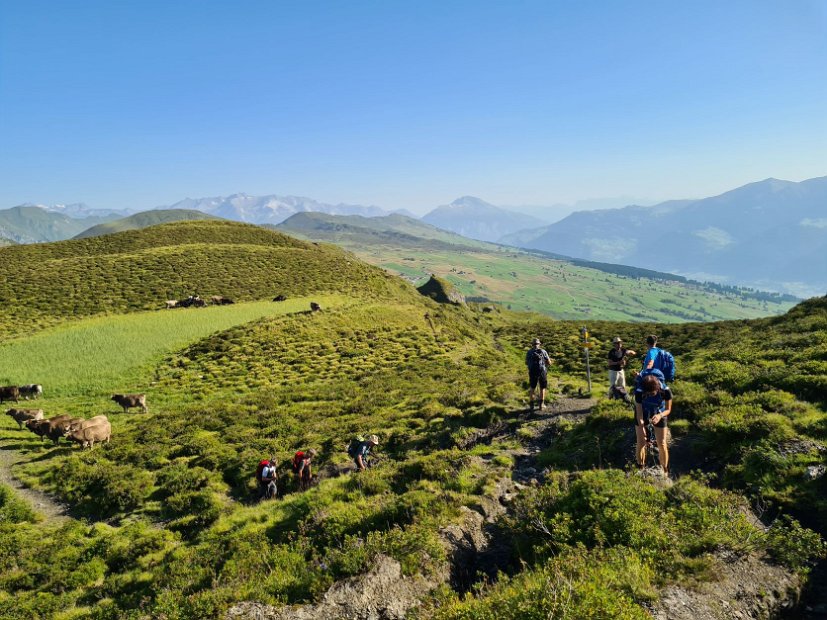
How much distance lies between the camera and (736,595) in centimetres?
662

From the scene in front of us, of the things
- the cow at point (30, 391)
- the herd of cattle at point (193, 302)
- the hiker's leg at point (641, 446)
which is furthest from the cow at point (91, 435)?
the herd of cattle at point (193, 302)

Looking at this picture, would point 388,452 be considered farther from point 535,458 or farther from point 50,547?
point 50,547

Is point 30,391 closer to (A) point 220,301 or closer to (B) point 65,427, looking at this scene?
(B) point 65,427

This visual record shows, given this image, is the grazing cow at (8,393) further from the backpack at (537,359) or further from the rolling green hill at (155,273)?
the backpack at (537,359)

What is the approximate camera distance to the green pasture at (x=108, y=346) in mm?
28625

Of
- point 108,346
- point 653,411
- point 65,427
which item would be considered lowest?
point 65,427

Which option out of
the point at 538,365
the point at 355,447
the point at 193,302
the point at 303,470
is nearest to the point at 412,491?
the point at 355,447

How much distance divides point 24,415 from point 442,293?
68.1m

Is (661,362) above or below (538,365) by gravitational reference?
above

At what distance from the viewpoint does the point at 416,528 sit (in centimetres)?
927

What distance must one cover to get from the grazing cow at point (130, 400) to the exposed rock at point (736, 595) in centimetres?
2810

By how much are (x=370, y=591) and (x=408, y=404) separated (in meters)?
15.6

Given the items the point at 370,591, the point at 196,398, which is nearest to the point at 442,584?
the point at 370,591

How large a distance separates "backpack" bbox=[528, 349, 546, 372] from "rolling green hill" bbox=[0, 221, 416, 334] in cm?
4854
